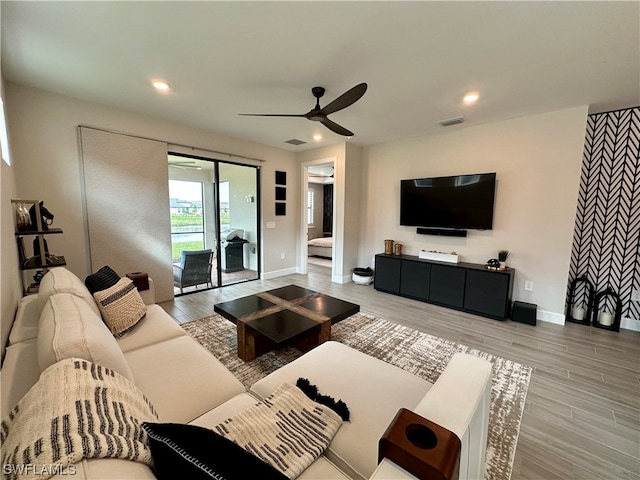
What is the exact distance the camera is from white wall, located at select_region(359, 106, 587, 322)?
310cm

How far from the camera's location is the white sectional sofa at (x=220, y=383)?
907 mm

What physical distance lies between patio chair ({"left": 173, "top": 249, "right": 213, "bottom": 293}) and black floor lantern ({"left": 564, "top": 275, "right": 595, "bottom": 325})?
5.06 m

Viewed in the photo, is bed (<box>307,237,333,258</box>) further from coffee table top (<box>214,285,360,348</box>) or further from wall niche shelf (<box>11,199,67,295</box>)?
wall niche shelf (<box>11,199,67,295</box>)

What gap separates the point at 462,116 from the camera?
10.9ft

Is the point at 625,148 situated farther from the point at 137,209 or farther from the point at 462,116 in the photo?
the point at 137,209

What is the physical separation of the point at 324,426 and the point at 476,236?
366 centimetres

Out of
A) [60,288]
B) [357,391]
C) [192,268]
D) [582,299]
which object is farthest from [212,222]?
[582,299]

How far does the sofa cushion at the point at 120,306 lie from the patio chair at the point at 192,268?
1813 millimetres

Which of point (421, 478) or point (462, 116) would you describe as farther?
point (462, 116)

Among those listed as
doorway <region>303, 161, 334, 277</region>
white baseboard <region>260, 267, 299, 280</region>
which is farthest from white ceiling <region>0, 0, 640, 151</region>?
doorway <region>303, 161, 334, 277</region>

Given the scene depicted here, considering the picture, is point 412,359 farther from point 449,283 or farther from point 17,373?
point 17,373

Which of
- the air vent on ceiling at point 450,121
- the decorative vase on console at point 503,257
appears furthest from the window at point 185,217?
the decorative vase on console at point 503,257

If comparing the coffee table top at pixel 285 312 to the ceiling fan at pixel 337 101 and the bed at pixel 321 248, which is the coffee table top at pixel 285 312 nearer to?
the ceiling fan at pixel 337 101

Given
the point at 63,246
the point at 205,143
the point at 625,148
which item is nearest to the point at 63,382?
the point at 63,246
